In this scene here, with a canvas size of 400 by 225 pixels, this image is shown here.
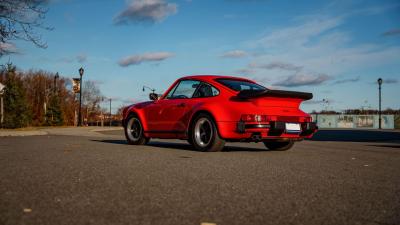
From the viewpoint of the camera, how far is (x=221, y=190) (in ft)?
12.0

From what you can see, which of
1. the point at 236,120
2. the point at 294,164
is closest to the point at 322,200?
the point at 294,164

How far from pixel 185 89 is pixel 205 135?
132 centimetres

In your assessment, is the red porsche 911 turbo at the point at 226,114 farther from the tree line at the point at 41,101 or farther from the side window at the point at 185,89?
the tree line at the point at 41,101

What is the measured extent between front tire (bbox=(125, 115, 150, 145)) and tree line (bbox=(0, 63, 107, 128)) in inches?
756

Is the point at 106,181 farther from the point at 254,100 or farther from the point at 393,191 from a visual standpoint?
the point at 254,100

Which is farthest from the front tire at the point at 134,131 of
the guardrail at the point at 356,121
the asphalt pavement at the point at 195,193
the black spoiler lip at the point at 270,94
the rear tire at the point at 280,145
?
the guardrail at the point at 356,121

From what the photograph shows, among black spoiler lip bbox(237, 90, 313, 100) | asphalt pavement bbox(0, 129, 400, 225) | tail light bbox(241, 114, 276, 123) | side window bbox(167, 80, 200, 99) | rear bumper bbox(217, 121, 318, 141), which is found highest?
side window bbox(167, 80, 200, 99)

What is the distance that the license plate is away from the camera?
25.2 feet

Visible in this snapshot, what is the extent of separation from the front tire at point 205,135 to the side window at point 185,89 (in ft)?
2.64

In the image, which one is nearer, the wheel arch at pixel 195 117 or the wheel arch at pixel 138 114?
the wheel arch at pixel 195 117

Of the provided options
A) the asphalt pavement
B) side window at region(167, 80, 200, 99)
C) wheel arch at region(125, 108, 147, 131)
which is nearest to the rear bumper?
side window at region(167, 80, 200, 99)

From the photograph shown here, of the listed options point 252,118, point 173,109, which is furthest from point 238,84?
point 173,109

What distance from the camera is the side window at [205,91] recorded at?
8.00 m

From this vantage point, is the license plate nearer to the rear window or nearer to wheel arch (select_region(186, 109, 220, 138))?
the rear window
